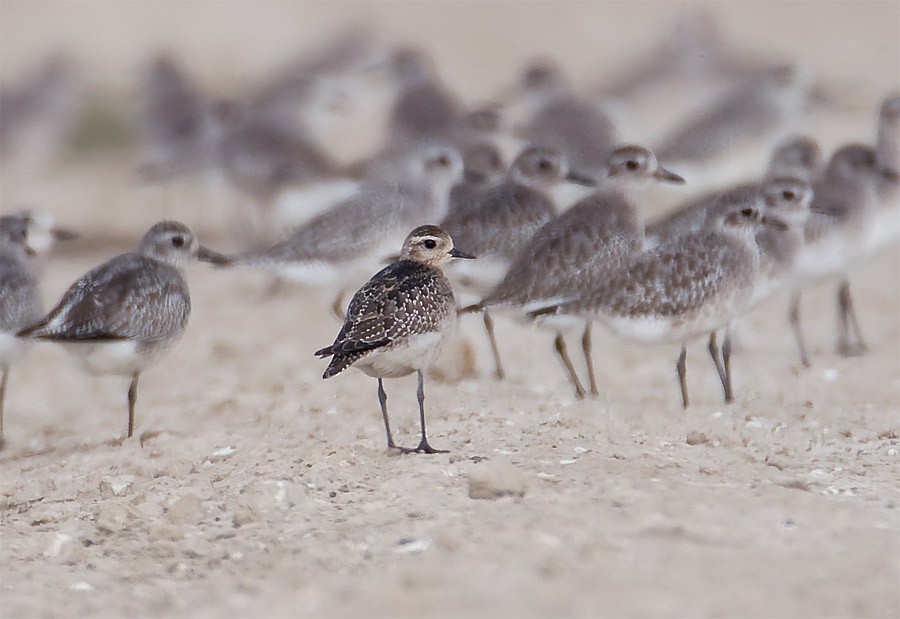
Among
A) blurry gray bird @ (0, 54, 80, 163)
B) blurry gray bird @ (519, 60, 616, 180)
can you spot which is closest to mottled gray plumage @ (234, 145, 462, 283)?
blurry gray bird @ (519, 60, 616, 180)

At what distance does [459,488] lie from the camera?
525 centimetres

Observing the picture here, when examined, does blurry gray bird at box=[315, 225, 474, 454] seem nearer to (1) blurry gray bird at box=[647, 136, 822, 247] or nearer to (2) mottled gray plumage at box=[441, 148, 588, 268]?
(2) mottled gray plumage at box=[441, 148, 588, 268]

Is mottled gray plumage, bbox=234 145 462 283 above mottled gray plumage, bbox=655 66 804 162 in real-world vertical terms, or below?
below

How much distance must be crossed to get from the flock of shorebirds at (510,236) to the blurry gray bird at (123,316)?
1 centimetres

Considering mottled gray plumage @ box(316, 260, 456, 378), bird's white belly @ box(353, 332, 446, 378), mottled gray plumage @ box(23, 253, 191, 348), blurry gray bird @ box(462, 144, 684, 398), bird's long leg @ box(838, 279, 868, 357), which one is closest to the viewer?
mottled gray plumage @ box(316, 260, 456, 378)

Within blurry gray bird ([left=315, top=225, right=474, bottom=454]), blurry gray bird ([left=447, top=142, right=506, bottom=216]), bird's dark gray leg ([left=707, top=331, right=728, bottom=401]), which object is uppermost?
blurry gray bird ([left=447, top=142, right=506, bottom=216])

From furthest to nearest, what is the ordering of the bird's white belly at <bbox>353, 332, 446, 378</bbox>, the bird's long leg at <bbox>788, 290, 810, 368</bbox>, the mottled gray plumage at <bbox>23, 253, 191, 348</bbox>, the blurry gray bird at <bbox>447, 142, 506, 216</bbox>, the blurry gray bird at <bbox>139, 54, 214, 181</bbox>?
the blurry gray bird at <bbox>139, 54, 214, 181</bbox> → the blurry gray bird at <bbox>447, 142, 506, 216</bbox> → the bird's long leg at <bbox>788, 290, 810, 368</bbox> → the mottled gray plumage at <bbox>23, 253, 191, 348</bbox> → the bird's white belly at <bbox>353, 332, 446, 378</bbox>

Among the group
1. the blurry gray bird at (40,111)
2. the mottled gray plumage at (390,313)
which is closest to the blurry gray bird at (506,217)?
the mottled gray plumage at (390,313)

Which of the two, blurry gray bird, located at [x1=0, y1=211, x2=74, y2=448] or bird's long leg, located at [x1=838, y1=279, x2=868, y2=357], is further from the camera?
bird's long leg, located at [x1=838, y1=279, x2=868, y2=357]

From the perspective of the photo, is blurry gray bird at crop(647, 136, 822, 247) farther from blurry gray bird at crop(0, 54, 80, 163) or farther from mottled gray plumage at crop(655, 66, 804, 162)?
blurry gray bird at crop(0, 54, 80, 163)

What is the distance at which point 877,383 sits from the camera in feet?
25.9

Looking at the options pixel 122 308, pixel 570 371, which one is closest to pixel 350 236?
pixel 570 371

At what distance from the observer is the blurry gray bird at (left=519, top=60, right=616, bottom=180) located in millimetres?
10204

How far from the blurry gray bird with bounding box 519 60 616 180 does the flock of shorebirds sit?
0.02 meters
